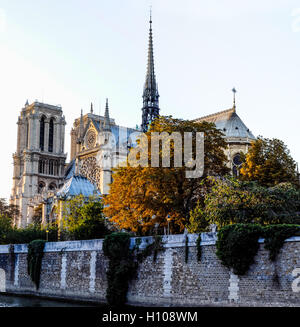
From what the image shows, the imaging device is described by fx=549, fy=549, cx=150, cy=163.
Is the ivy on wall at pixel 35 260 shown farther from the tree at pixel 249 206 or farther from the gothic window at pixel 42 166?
the gothic window at pixel 42 166

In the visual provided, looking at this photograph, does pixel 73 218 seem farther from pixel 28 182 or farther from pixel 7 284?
pixel 28 182

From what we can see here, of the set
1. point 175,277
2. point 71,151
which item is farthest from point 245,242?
point 71,151

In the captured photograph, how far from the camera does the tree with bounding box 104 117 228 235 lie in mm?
29547

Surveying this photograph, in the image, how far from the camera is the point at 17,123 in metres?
84.1

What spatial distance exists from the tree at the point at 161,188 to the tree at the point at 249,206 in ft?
8.57

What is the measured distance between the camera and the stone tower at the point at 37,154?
252 ft

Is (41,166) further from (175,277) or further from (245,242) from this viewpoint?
(245,242)

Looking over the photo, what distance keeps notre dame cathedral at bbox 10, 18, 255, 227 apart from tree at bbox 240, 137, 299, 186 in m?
16.8

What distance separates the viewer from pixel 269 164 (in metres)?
32.3

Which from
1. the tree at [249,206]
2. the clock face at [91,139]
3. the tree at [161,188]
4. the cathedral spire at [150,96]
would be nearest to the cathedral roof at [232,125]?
the cathedral spire at [150,96]

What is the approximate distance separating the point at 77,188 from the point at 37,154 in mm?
27087

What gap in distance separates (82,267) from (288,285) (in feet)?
39.4

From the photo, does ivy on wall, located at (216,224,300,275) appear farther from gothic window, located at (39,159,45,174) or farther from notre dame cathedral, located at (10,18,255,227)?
gothic window, located at (39,159,45,174)
